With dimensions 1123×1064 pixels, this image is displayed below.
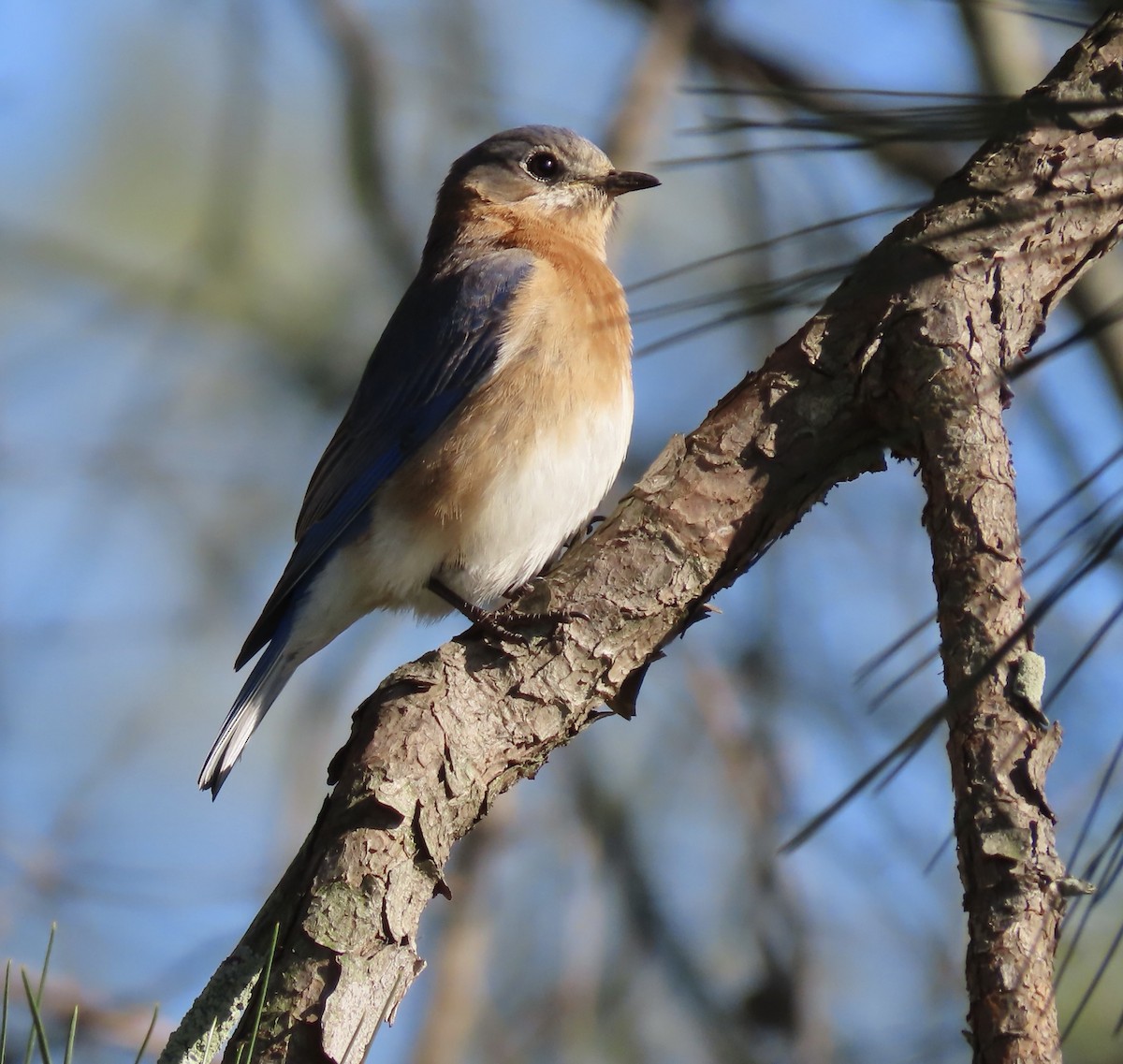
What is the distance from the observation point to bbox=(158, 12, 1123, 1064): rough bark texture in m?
2.46

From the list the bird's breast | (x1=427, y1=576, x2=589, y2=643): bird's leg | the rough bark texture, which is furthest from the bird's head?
(x1=427, y1=576, x2=589, y2=643): bird's leg

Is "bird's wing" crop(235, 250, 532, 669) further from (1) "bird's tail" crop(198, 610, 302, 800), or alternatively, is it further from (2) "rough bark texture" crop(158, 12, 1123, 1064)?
(2) "rough bark texture" crop(158, 12, 1123, 1064)

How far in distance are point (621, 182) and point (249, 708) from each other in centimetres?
262

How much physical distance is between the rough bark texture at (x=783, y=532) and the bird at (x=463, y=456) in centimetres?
110

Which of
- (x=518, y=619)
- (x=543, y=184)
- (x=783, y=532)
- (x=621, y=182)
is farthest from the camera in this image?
(x=543, y=184)

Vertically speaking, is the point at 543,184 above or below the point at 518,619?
above

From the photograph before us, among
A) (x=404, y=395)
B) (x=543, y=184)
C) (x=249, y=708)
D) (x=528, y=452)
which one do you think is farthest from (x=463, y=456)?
(x=543, y=184)

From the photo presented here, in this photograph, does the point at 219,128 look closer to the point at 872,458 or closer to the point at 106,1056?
the point at 106,1056

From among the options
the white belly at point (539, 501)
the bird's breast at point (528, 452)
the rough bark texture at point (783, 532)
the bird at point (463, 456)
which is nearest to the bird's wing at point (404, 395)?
the bird at point (463, 456)

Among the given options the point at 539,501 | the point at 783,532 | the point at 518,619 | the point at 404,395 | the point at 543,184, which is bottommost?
the point at 518,619

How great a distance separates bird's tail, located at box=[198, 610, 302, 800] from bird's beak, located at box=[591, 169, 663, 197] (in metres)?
2.27

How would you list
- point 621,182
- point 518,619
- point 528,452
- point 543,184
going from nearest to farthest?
point 518,619 → point 528,452 → point 621,182 → point 543,184

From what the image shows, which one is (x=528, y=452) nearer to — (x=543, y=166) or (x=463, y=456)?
(x=463, y=456)

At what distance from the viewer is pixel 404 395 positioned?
16.3 feet
